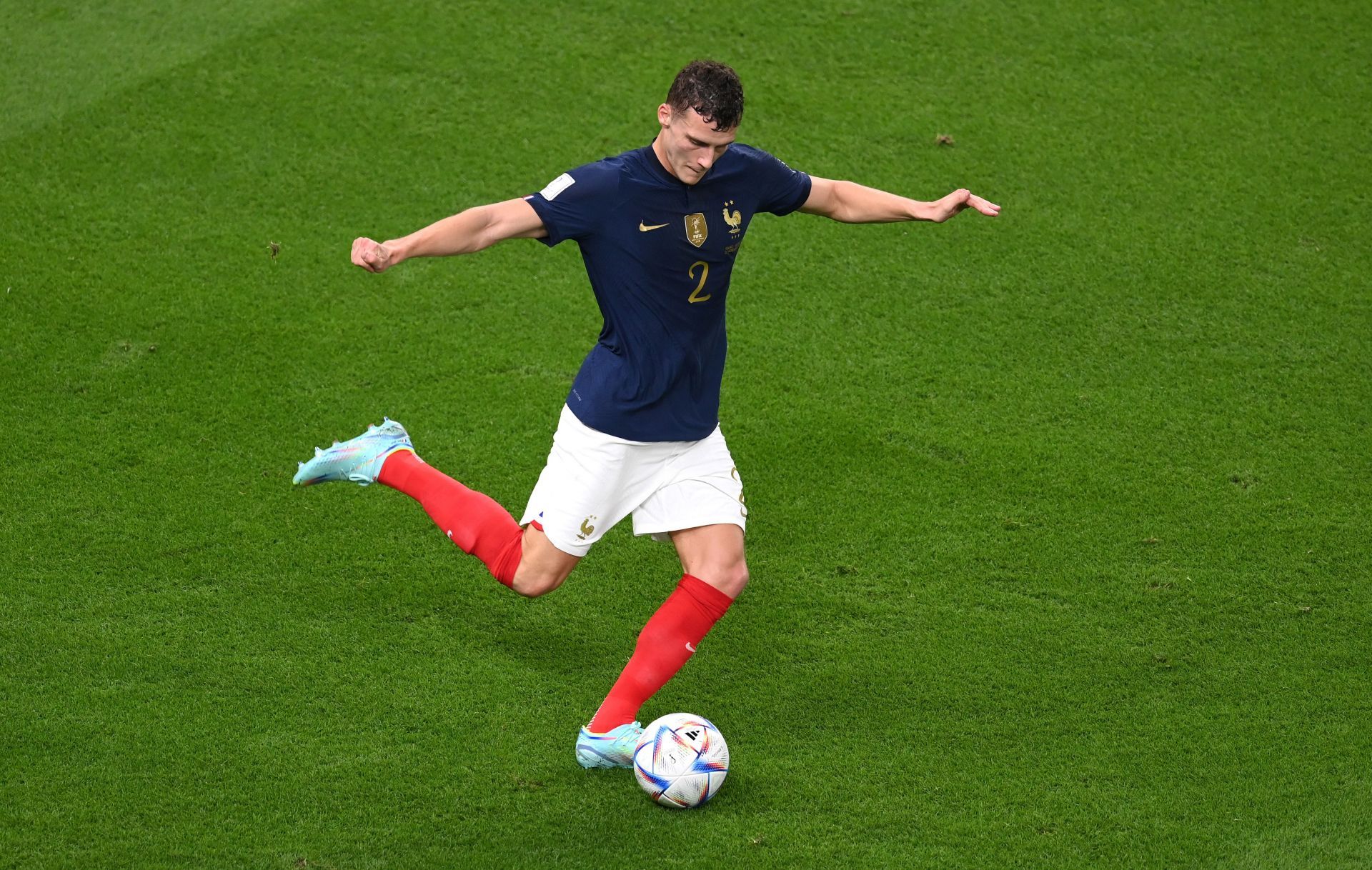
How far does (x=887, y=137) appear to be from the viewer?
24.1ft

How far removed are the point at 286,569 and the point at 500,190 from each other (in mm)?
2603

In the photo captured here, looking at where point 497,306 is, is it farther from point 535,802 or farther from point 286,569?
point 535,802

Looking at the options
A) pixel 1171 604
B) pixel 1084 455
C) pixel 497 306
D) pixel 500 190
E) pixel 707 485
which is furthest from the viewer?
pixel 500 190

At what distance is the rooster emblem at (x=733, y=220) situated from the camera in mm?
4328

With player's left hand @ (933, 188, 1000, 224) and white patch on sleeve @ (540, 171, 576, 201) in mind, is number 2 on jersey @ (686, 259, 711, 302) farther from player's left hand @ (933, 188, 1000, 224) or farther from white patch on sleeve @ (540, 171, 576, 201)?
player's left hand @ (933, 188, 1000, 224)

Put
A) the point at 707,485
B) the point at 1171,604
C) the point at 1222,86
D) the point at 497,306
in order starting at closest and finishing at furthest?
the point at 707,485 → the point at 1171,604 → the point at 497,306 → the point at 1222,86

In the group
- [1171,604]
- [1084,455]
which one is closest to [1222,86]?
[1084,455]

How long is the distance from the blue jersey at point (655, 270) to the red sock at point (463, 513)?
0.49 meters

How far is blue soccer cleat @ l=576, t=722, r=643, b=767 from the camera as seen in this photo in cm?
426

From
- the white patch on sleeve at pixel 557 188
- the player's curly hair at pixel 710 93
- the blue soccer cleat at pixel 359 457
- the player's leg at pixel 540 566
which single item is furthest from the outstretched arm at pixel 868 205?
the blue soccer cleat at pixel 359 457

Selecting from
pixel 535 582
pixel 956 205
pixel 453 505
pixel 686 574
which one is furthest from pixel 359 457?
pixel 956 205

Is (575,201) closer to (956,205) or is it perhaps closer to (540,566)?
(540,566)

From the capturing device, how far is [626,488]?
176 inches

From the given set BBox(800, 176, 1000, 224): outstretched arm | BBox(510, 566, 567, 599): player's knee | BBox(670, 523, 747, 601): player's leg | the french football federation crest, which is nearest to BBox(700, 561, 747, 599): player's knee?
BBox(670, 523, 747, 601): player's leg
